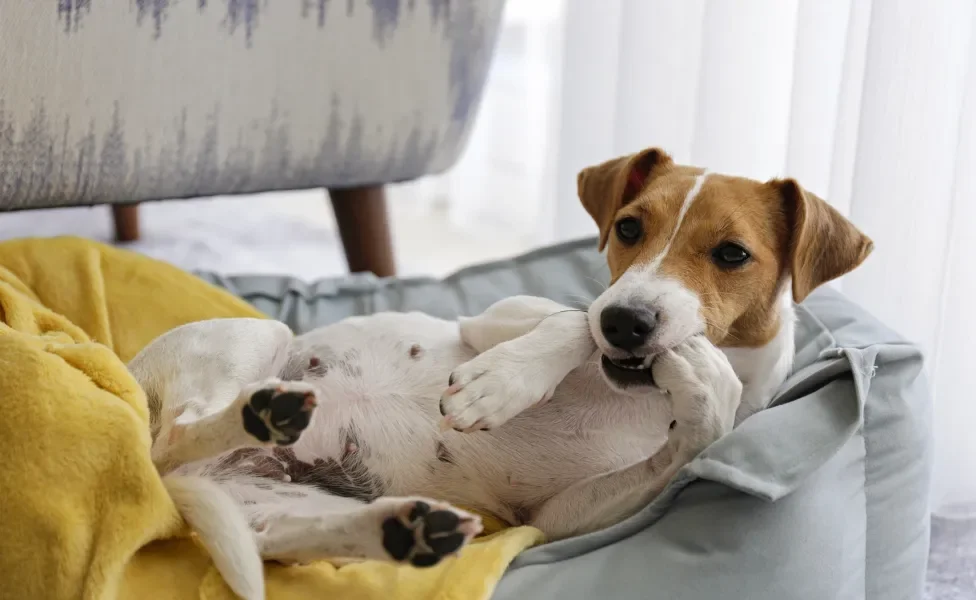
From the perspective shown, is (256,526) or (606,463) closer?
(256,526)

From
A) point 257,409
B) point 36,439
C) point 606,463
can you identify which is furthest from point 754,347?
point 36,439

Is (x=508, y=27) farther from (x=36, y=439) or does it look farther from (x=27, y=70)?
(x=36, y=439)

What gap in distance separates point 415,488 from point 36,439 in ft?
1.88

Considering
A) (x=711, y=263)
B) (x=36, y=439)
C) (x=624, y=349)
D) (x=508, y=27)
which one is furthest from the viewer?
(x=508, y=27)

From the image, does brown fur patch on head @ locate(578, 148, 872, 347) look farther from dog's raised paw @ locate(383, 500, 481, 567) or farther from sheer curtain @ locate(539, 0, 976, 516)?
sheer curtain @ locate(539, 0, 976, 516)

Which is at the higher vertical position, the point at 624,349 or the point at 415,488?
the point at 624,349

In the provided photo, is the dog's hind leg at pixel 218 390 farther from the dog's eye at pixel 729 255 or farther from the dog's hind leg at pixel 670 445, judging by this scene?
the dog's eye at pixel 729 255

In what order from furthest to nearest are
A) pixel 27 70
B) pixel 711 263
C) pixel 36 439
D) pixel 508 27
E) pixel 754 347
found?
pixel 508 27 < pixel 27 70 < pixel 754 347 < pixel 711 263 < pixel 36 439

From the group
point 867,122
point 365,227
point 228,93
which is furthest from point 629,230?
point 365,227

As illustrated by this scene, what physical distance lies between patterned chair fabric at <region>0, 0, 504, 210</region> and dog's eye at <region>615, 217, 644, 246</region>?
1066mm

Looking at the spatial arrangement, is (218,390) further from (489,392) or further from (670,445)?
(670,445)

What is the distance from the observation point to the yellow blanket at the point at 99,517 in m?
1.15

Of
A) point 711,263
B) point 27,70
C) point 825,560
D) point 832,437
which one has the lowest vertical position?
point 825,560

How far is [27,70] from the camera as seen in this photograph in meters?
1.85
